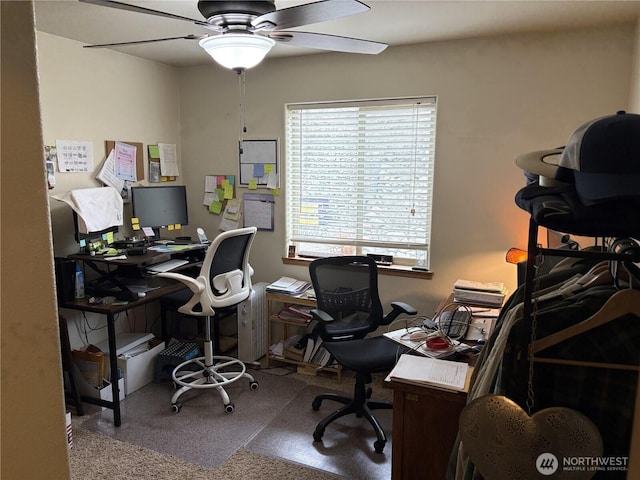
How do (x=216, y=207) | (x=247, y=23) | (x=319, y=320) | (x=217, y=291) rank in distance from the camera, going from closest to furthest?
(x=247, y=23)
(x=319, y=320)
(x=217, y=291)
(x=216, y=207)

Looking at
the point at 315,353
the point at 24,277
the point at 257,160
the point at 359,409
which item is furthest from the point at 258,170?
the point at 24,277

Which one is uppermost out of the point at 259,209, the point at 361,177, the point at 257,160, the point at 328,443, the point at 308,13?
the point at 308,13

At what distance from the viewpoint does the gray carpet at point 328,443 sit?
2.52 m

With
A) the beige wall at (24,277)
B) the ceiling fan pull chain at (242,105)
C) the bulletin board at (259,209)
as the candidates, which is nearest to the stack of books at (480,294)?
the bulletin board at (259,209)

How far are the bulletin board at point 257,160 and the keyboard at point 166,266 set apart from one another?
90 centimetres

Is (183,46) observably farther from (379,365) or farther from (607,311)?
(607,311)

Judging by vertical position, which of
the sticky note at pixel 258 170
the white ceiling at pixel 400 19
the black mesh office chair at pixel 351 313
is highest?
the white ceiling at pixel 400 19

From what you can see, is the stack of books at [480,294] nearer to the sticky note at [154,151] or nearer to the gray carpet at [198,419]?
the gray carpet at [198,419]

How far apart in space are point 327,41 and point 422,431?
1.75 metres

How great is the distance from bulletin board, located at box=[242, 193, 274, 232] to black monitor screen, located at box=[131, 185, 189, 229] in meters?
0.50

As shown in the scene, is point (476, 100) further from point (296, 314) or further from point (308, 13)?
point (296, 314)

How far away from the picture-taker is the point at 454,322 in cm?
242

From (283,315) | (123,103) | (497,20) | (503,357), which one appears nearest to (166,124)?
(123,103)

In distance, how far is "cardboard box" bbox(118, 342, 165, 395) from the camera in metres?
3.22
